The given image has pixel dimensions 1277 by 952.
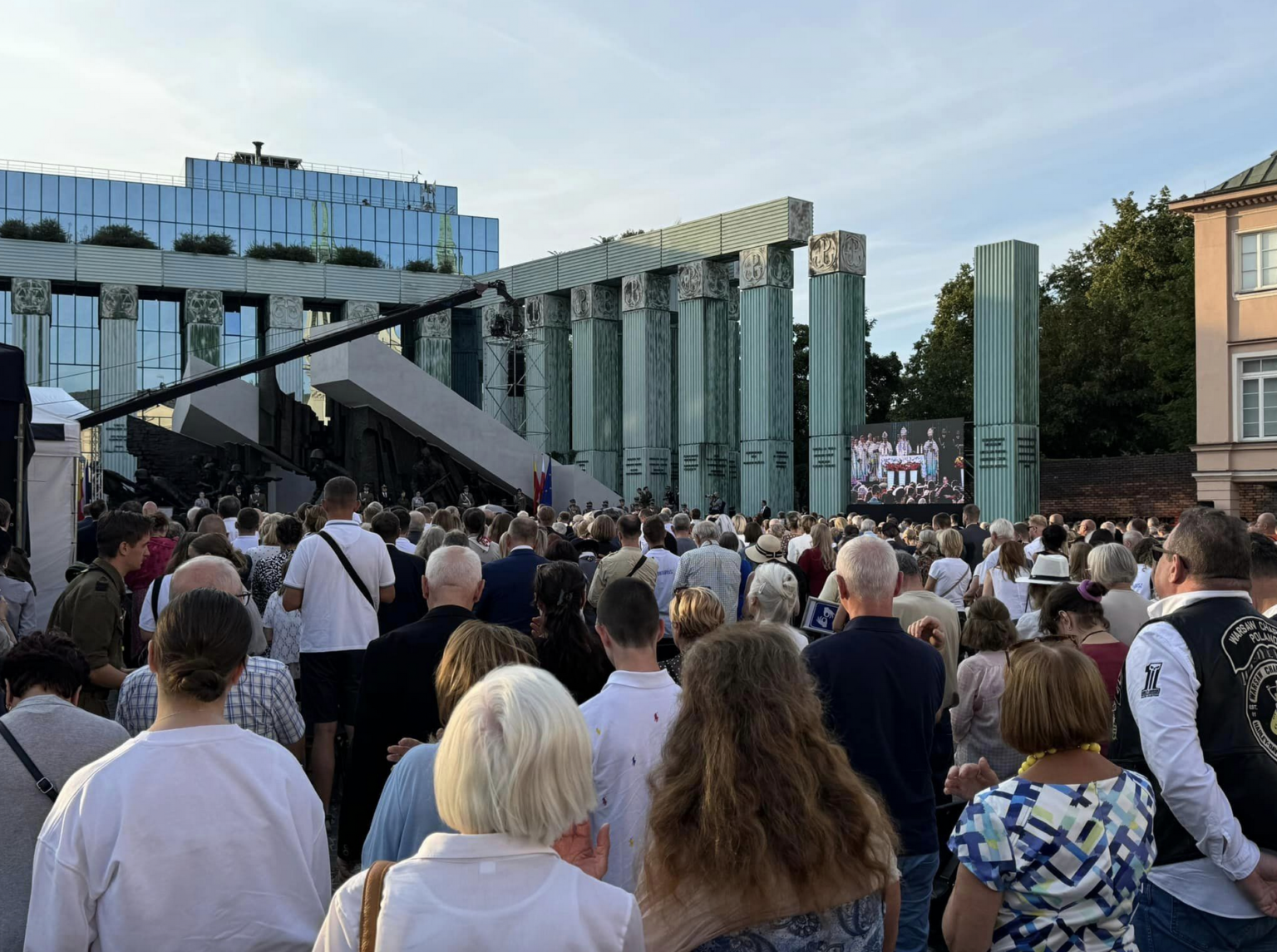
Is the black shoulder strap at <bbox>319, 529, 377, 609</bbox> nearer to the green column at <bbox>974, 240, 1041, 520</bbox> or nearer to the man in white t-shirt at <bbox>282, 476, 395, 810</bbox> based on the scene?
the man in white t-shirt at <bbox>282, 476, 395, 810</bbox>

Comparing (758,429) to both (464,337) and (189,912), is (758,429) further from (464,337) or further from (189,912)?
(189,912)

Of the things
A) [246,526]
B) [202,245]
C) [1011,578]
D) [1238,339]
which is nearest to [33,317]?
[202,245]

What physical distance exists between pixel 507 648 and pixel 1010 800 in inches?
60.0

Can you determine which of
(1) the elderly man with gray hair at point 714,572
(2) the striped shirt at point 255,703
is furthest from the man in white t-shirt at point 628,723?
(1) the elderly man with gray hair at point 714,572

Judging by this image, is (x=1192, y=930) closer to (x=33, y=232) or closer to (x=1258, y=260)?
(x=1258, y=260)

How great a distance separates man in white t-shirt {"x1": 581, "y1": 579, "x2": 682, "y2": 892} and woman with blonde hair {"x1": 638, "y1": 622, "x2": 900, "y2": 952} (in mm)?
753

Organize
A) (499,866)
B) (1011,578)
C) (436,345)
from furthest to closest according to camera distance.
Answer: (436,345)
(1011,578)
(499,866)

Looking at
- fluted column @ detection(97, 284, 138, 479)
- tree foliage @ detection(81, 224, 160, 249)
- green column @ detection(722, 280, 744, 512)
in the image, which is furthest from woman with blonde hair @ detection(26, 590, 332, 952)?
tree foliage @ detection(81, 224, 160, 249)

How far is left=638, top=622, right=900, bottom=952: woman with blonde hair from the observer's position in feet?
7.02

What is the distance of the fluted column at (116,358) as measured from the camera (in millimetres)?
37938

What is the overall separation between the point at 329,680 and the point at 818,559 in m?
4.50

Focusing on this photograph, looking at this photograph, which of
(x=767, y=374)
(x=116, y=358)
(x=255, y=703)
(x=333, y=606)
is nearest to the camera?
(x=255, y=703)

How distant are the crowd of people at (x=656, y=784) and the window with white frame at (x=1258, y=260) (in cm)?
2265

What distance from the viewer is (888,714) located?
3.58 meters
